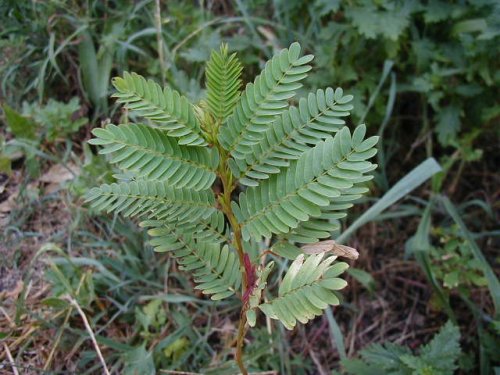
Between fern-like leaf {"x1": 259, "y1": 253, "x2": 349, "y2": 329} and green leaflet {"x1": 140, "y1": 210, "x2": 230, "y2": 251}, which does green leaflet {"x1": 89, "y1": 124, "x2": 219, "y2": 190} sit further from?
fern-like leaf {"x1": 259, "y1": 253, "x2": 349, "y2": 329}

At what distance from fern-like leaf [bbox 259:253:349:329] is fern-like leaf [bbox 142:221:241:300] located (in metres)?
0.16

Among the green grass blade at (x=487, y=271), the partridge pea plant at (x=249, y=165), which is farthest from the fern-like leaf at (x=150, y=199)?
the green grass blade at (x=487, y=271)

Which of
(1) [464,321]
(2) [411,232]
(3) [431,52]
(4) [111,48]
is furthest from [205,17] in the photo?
(1) [464,321]

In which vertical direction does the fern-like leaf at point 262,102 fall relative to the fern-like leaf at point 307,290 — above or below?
above

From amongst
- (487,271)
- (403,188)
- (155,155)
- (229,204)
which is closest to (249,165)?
(229,204)

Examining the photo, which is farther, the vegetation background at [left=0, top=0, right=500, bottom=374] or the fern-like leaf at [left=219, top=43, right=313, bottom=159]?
the vegetation background at [left=0, top=0, right=500, bottom=374]

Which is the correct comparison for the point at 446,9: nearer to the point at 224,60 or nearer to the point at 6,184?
the point at 224,60

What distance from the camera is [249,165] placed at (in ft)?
3.73

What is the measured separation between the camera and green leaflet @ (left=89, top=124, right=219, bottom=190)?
1.03 meters

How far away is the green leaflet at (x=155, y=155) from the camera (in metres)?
1.03

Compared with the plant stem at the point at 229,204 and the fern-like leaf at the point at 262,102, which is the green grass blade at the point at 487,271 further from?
the fern-like leaf at the point at 262,102

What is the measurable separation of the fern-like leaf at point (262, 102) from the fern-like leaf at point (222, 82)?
21 mm

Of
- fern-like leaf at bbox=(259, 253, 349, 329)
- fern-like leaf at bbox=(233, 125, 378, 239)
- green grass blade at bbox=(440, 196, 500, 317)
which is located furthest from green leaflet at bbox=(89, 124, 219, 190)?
green grass blade at bbox=(440, 196, 500, 317)

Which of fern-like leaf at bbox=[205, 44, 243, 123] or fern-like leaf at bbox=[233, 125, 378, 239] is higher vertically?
fern-like leaf at bbox=[205, 44, 243, 123]
